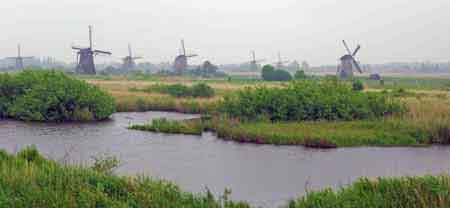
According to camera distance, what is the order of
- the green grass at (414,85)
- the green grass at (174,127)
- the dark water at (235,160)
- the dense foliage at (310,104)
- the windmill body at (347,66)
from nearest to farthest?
1. the dark water at (235,160)
2. the green grass at (174,127)
3. the dense foliage at (310,104)
4. the green grass at (414,85)
5. the windmill body at (347,66)

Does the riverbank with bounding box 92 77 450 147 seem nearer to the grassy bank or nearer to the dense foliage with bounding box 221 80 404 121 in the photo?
the dense foliage with bounding box 221 80 404 121

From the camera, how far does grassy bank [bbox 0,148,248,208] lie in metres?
8.41

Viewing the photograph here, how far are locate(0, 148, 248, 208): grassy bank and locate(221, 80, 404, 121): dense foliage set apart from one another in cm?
1436

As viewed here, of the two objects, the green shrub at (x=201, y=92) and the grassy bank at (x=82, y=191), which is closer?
the grassy bank at (x=82, y=191)

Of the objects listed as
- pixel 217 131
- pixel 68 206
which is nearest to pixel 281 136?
pixel 217 131

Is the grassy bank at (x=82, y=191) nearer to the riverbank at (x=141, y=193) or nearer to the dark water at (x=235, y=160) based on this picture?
the riverbank at (x=141, y=193)

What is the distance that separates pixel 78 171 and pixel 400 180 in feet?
17.7

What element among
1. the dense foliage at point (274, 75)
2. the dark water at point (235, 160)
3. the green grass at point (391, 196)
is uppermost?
the dense foliage at point (274, 75)

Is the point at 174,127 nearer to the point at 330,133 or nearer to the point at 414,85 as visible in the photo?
the point at 330,133

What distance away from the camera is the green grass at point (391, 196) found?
8.24m

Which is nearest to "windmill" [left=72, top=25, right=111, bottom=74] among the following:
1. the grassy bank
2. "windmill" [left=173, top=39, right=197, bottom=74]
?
"windmill" [left=173, top=39, right=197, bottom=74]

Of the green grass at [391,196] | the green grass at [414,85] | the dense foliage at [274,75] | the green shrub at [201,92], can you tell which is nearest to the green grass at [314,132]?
the green grass at [391,196]

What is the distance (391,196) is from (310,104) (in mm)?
15042

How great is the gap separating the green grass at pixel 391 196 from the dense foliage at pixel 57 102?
19.7 metres
